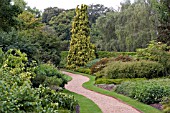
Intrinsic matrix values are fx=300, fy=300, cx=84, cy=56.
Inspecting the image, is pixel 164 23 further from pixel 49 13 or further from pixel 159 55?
pixel 49 13

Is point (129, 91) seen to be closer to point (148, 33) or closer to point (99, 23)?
point (148, 33)

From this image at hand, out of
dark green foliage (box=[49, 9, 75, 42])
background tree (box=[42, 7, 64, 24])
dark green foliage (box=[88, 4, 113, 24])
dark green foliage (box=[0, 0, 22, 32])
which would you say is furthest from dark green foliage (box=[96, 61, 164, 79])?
dark green foliage (box=[88, 4, 113, 24])

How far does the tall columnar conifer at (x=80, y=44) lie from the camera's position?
34.5m

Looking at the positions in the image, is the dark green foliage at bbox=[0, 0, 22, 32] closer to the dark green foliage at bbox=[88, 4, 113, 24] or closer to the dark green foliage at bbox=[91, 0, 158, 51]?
the dark green foliage at bbox=[91, 0, 158, 51]

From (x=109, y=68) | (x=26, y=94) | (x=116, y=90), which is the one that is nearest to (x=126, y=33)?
(x=109, y=68)

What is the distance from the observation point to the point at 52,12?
57594mm

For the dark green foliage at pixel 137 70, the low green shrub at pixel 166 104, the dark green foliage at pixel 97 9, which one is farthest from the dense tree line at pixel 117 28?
the dark green foliage at pixel 97 9

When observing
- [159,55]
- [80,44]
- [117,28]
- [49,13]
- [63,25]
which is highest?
[49,13]

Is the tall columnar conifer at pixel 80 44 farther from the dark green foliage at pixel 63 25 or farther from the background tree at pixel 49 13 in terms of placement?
the background tree at pixel 49 13

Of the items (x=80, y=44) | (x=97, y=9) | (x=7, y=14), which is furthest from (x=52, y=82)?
(x=97, y=9)

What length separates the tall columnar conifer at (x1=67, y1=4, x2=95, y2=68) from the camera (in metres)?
34.5

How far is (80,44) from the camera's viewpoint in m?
34.7

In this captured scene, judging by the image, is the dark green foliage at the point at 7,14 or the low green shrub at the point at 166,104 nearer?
the low green shrub at the point at 166,104

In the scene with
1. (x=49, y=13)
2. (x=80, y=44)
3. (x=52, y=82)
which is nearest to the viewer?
(x=52, y=82)
